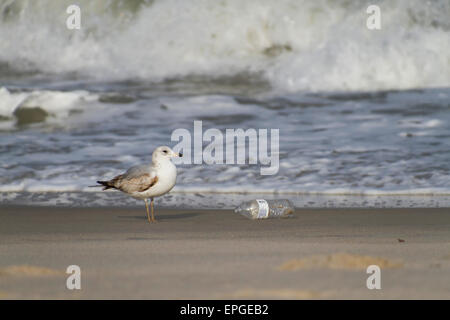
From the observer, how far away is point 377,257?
3076 mm

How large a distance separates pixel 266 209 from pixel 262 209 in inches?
1.0

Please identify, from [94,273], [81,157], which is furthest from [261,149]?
[94,273]

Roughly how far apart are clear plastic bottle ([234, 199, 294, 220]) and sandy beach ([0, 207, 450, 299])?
0.32 ft

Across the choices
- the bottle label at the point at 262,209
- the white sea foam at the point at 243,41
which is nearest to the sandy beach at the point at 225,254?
the bottle label at the point at 262,209

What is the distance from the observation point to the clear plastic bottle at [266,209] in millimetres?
4855

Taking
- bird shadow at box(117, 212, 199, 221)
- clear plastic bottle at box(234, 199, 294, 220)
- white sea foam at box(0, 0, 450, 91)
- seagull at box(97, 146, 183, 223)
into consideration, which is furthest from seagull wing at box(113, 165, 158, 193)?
white sea foam at box(0, 0, 450, 91)

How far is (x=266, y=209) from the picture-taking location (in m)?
4.86

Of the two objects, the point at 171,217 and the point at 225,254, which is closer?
the point at 225,254

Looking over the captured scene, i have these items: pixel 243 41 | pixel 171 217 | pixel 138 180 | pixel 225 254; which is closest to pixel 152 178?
pixel 138 180

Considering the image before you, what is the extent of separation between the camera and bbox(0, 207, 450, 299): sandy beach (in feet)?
8.02

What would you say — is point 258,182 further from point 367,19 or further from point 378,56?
point 367,19

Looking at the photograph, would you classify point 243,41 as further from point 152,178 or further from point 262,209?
point 262,209

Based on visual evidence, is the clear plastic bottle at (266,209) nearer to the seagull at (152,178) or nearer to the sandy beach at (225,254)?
the sandy beach at (225,254)
